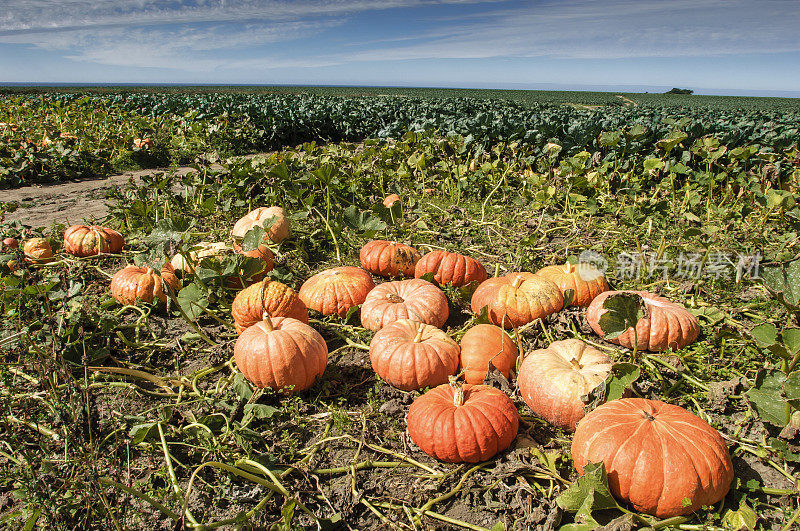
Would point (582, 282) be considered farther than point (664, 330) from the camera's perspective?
Yes

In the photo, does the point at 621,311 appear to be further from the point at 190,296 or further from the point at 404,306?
the point at 190,296

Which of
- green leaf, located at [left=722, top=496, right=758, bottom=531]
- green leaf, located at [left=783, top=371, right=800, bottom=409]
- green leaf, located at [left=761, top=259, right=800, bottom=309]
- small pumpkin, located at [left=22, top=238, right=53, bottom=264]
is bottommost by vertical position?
green leaf, located at [left=722, top=496, right=758, bottom=531]

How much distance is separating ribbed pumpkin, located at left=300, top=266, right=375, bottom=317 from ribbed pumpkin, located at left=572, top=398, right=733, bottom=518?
2224 millimetres

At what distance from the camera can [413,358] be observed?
10.2 feet

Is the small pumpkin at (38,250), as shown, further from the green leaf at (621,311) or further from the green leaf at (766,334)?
the green leaf at (766,334)

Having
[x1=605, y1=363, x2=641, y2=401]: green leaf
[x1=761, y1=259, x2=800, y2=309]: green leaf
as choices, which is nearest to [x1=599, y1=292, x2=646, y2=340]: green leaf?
[x1=605, y1=363, x2=641, y2=401]: green leaf

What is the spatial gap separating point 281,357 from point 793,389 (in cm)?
263

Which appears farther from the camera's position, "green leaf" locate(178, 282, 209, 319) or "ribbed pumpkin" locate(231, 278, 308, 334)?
"ribbed pumpkin" locate(231, 278, 308, 334)

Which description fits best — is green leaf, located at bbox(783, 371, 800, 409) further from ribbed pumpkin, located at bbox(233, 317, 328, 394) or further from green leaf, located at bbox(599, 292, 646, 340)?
ribbed pumpkin, located at bbox(233, 317, 328, 394)

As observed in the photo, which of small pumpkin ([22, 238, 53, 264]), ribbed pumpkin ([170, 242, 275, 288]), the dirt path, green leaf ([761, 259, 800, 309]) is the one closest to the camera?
green leaf ([761, 259, 800, 309])

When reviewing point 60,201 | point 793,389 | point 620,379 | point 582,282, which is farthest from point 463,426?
point 60,201

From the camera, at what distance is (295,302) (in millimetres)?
3775

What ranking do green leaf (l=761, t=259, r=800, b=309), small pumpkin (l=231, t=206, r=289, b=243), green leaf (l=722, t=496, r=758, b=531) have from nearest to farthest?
green leaf (l=722, t=496, r=758, b=531) → green leaf (l=761, t=259, r=800, b=309) → small pumpkin (l=231, t=206, r=289, b=243)

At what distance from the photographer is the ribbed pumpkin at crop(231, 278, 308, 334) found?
3680 mm
